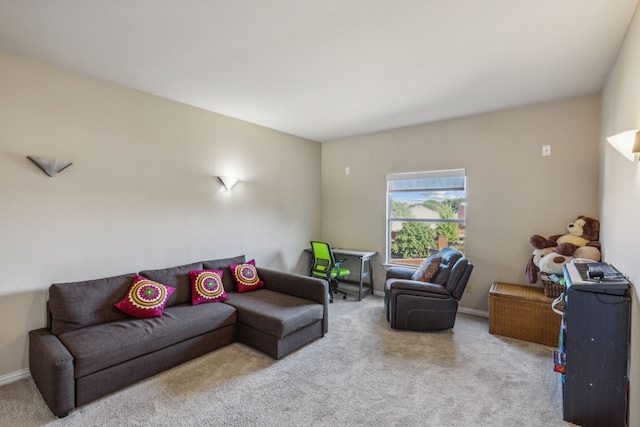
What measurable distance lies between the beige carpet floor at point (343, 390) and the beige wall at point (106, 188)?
3.21 feet

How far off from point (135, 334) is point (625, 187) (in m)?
3.84

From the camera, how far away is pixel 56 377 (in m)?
2.02

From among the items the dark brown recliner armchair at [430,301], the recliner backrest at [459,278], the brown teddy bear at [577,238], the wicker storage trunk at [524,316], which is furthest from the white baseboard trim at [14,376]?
the brown teddy bear at [577,238]

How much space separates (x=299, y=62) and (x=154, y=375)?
2.93 metres

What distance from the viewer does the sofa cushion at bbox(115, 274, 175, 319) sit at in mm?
2773

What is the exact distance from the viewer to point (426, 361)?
2812 millimetres

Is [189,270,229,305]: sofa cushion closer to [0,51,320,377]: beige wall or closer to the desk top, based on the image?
[0,51,320,377]: beige wall

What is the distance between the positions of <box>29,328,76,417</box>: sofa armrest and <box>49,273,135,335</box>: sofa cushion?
26 cm

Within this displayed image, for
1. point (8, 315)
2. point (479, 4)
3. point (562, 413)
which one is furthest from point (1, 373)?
point (479, 4)

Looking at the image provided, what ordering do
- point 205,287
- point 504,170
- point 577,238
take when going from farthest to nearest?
point 504,170
point 205,287
point 577,238

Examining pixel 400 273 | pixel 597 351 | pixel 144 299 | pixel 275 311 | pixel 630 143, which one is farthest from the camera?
pixel 400 273

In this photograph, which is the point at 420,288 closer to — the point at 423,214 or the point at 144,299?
the point at 423,214

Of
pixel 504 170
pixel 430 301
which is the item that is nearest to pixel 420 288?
pixel 430 301

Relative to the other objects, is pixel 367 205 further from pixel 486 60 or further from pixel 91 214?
pixel 91 214
